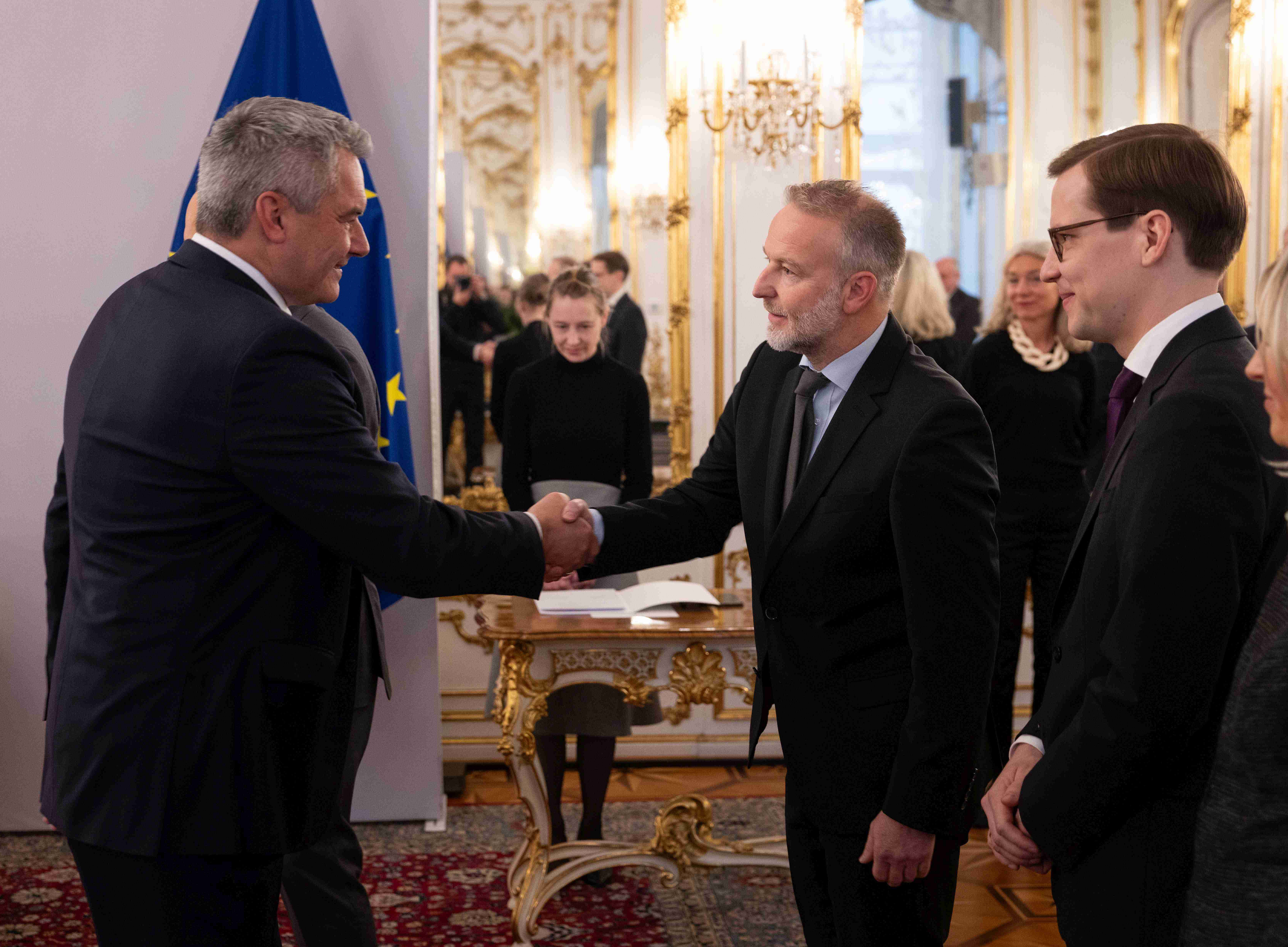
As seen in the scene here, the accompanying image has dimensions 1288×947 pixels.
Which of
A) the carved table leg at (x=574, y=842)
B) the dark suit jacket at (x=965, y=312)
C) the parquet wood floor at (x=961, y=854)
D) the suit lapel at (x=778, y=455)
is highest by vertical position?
the dark suit jacket at (x=965, y=312)

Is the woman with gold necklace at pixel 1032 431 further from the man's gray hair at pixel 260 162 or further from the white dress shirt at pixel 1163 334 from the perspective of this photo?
the man's gray hair at pixel 260 162

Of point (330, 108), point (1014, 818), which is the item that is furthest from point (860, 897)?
point (330, 108)

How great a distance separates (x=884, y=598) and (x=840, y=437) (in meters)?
0.26

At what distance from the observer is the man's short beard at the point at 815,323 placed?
181cm

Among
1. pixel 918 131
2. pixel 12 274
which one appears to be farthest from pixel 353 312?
pixel 918 131

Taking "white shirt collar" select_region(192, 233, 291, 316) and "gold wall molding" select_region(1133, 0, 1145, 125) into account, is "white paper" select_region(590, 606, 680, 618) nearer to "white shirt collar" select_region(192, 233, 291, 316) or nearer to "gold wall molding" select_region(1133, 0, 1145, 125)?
"white shirt collar" select_region(192, 233, 291, 316)

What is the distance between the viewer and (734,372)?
4.39 metres

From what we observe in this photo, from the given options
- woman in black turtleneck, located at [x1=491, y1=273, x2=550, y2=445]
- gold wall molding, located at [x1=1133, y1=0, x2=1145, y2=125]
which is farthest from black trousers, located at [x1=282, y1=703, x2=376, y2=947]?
gold wall molding, located at [x1=1133, y1=0, x2=1145, y2=125]

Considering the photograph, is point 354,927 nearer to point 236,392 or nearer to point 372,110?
point 236,392

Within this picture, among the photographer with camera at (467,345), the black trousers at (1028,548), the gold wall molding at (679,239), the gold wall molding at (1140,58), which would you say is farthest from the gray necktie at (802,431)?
the gold wall molding at (1140,58)

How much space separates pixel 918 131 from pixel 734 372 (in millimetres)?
2703

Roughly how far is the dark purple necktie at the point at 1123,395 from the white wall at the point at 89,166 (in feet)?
8.40

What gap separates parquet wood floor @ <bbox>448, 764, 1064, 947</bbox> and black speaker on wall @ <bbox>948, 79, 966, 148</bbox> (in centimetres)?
384

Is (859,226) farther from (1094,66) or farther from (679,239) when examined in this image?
(1094,66)
